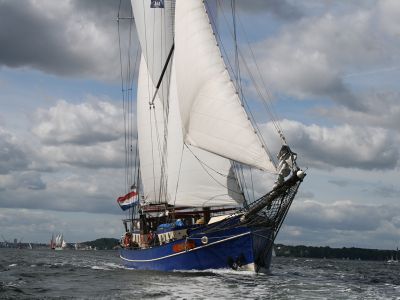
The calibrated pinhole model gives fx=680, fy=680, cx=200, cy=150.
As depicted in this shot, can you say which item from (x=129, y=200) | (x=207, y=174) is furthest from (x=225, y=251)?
(x=129, y=200)

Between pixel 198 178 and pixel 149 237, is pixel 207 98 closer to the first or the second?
pixel 198 178

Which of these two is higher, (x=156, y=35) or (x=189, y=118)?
(x=156, y=35)

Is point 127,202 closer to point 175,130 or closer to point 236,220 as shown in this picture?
point 175,130

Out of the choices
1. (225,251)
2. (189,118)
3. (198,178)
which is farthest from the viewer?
(198,178)

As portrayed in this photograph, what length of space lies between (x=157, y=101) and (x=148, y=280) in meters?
24.4

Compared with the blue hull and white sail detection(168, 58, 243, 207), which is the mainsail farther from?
the blue hull

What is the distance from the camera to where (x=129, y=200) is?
6625 centimetres

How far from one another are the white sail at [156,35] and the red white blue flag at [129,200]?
10379 millimetres

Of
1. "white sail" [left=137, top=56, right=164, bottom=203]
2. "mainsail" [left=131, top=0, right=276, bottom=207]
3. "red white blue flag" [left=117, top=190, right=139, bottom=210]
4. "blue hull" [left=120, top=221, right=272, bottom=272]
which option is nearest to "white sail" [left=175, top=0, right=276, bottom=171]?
"mainsail" [left=131, top=0, right=276, bottom=207]

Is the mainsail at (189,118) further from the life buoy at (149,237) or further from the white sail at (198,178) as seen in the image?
the life buoy at (149,237)

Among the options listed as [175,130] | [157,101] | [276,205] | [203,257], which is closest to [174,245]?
[203,257]

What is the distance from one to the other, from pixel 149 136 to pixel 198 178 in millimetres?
14018

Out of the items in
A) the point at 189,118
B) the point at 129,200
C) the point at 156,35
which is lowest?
the point at 129,200

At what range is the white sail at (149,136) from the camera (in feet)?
202
